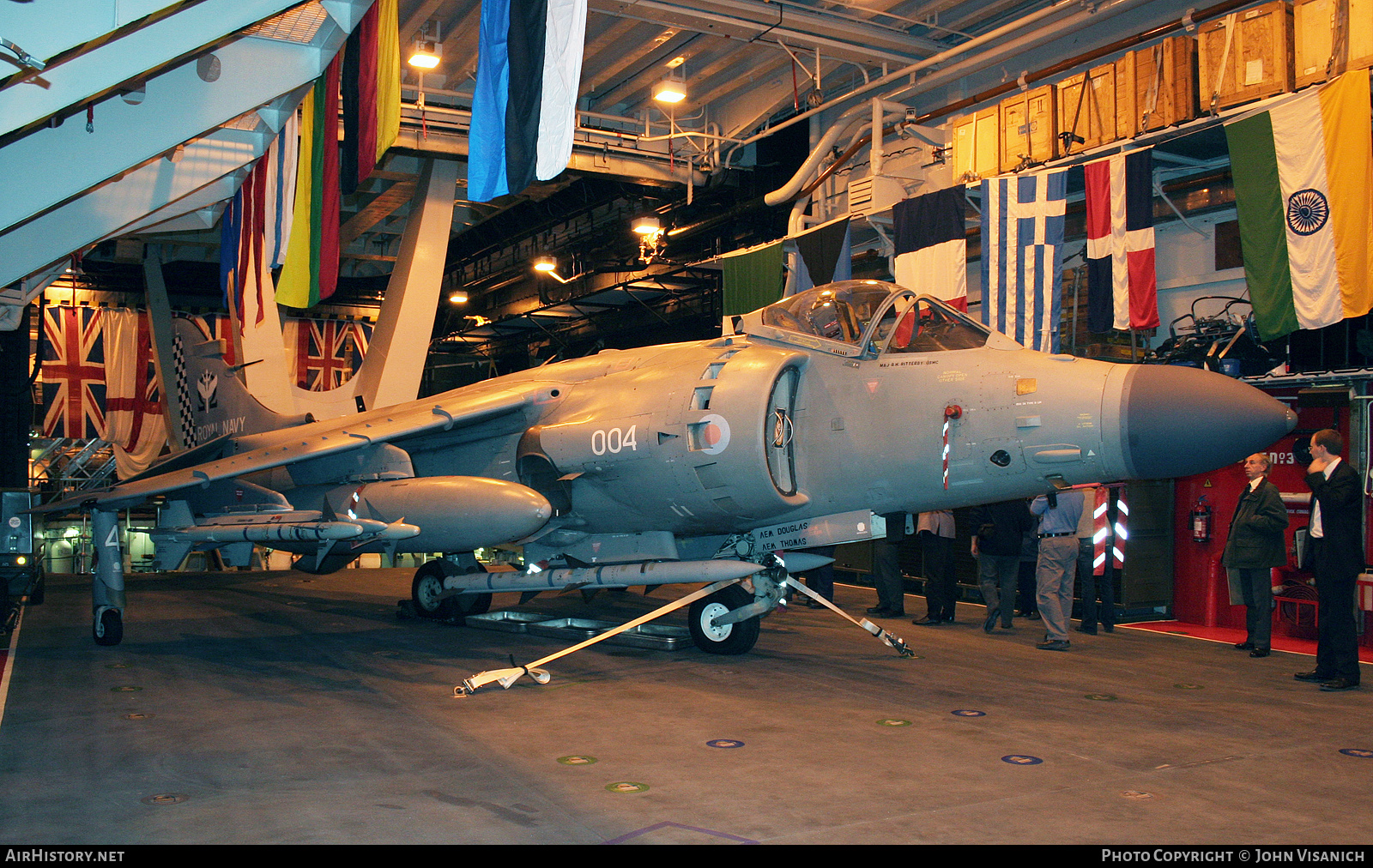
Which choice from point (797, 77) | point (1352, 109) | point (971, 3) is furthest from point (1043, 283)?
point (797, 77)

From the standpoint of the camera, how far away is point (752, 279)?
51.3 ft

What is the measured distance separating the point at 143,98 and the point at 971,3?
10.6 m

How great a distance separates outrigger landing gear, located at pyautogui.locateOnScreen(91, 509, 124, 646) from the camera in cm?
885

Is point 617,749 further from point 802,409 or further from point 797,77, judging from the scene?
point 797,77

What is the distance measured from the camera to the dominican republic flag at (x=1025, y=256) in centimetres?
1105

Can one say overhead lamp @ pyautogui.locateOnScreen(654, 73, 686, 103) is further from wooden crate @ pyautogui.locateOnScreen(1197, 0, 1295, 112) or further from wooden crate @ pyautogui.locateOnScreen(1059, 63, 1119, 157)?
wooden crate @ pyautogui.locateOnScreen(1197, 0, 1295, 112)

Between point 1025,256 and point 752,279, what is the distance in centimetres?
521

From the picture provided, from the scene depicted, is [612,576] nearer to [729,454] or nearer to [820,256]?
[729,454]

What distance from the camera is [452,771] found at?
494 cm

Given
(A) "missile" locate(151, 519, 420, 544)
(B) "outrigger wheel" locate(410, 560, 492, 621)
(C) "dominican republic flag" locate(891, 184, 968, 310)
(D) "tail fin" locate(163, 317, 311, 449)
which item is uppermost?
(C) "dominican republic flag" locate(891, 184, 968, 310)

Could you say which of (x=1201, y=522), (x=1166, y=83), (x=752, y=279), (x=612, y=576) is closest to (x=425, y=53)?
(x=752, y=279)

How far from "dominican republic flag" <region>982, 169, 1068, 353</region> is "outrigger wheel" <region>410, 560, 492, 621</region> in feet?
21.5

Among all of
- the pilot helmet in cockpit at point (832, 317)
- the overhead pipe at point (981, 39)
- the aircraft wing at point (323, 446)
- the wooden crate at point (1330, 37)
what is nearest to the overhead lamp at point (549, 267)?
the overhead pipe at point (981, 39)

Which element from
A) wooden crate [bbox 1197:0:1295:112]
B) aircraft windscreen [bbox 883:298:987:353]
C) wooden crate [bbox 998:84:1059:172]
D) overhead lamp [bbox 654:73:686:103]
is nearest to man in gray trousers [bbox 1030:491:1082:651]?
aircraft windscreen [bbox 883:298:987:353]
